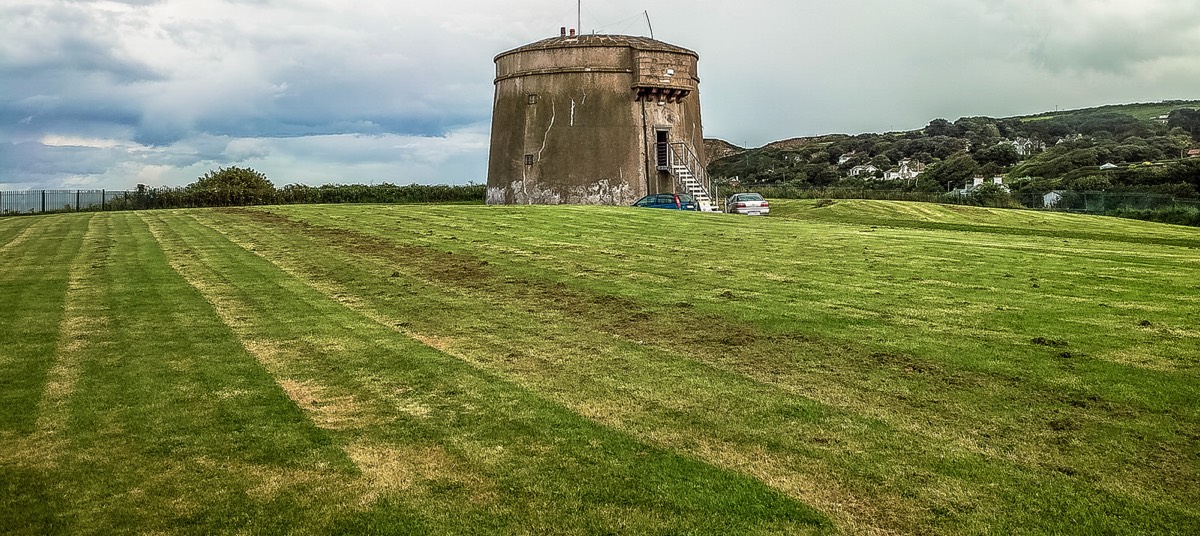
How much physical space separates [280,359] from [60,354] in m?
2.71

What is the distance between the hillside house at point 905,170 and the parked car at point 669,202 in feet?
216

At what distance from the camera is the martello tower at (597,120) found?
4541cm

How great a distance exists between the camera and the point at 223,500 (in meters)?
6.27

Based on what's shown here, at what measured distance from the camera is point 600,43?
45.4 meters

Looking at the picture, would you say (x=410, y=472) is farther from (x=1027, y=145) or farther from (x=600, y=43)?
(x=1027, y=145)

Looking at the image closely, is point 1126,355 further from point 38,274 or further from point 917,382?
point 38,274

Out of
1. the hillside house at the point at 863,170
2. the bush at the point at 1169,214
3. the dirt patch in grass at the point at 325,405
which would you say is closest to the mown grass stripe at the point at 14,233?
the dirt patch in grass at the point at 325,405

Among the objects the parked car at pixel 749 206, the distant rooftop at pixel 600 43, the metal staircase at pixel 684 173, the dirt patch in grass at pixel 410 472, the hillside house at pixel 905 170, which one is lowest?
the dirt patch in grass at pixel 410 472

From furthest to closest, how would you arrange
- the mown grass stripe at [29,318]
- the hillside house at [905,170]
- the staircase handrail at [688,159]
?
the hillside house at [905,170], the staircase handrail at [688,159], the mown grass stripe at [29,318]

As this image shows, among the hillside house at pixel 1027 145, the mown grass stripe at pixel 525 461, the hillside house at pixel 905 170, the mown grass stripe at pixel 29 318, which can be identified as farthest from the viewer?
the hillside house at pixel 1027 145

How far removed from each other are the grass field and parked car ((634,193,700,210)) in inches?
933

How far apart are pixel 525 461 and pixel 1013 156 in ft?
359

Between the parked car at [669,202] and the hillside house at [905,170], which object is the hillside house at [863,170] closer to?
the hillside house at [905,170]

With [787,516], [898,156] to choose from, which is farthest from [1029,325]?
[898,156]
